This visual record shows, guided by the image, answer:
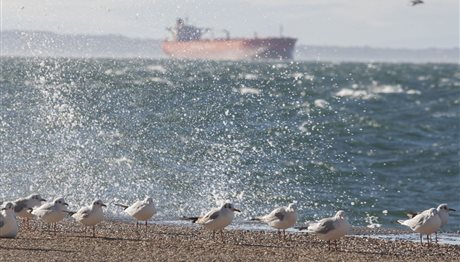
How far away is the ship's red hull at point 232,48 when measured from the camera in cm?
16575

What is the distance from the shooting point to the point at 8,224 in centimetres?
1719

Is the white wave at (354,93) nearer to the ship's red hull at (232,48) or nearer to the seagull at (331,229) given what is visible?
the seagull at (331,229)

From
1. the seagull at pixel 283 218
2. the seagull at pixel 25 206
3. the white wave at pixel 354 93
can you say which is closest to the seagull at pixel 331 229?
the seagull at pixel 283 218

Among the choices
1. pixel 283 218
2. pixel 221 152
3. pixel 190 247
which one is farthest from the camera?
pixel 221 152

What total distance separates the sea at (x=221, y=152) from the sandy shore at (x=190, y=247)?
3800mm

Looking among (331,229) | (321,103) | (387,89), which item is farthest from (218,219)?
(387,89)

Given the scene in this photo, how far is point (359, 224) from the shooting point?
82.6 ft

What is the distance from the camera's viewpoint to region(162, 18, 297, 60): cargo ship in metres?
165

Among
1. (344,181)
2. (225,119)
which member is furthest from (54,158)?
(225,119)

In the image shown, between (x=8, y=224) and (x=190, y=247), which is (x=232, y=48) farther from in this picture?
(x=190, y=247)

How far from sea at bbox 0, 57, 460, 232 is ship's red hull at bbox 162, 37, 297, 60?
100452mm

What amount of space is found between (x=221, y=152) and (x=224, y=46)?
133476mm

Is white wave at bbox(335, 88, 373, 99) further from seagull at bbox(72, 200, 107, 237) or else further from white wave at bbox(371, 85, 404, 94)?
seagull at bbox(72, 200, 107, 237)

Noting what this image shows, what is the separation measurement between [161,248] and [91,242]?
1327mm
